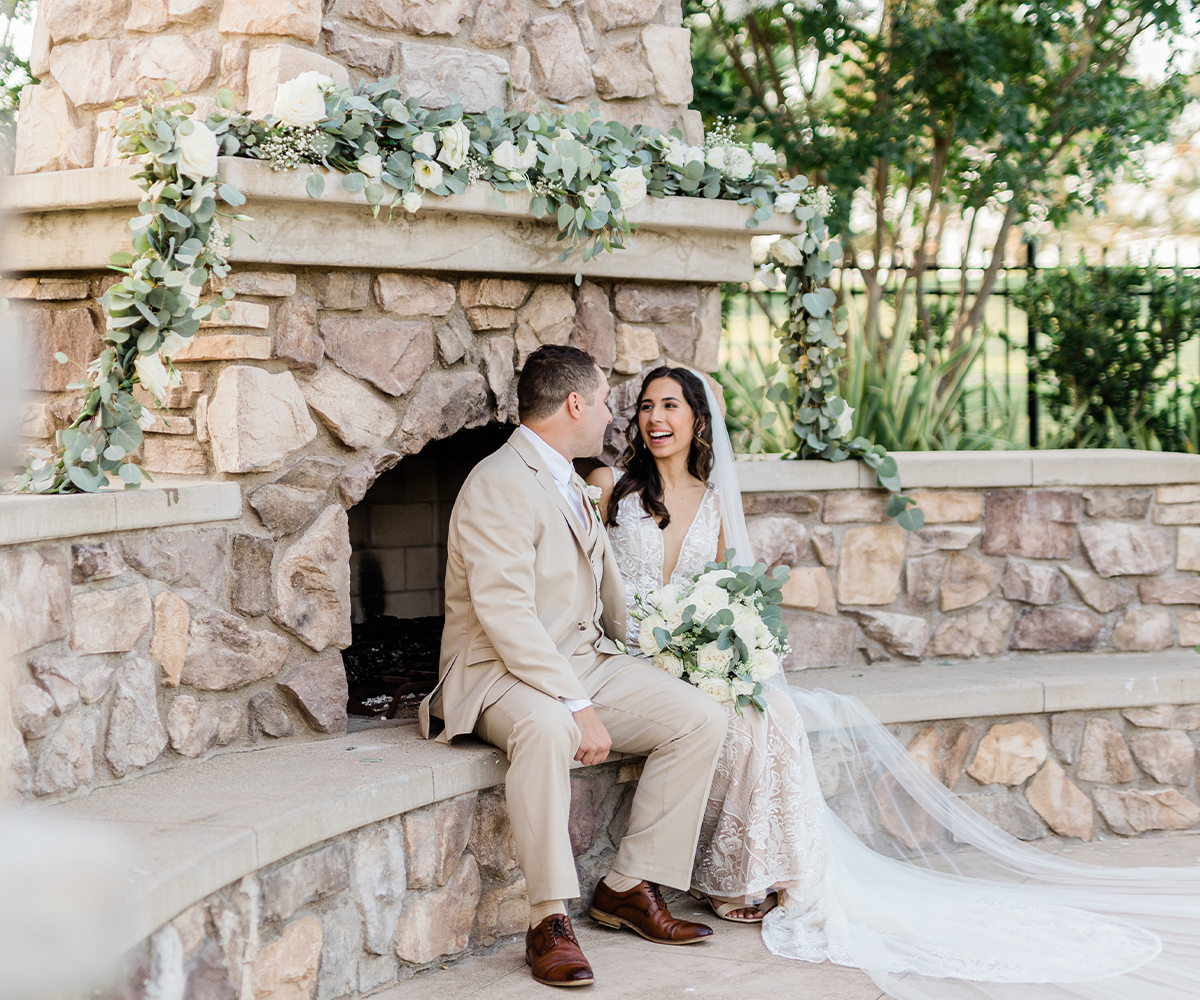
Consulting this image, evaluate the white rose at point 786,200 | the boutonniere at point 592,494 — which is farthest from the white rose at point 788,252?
the boutonniere at point 592,494

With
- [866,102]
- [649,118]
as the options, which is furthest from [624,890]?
[866,102]

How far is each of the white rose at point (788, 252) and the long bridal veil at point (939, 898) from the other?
730 millimetres

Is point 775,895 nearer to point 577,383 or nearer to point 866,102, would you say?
point 577,383

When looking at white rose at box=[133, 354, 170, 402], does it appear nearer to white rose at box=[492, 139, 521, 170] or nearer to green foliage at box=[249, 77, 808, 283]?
green foliage at box=[249, 77, 808, 283]

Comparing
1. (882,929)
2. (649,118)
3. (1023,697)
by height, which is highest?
(649,118)

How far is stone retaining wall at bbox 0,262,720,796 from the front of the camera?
2.94 meters

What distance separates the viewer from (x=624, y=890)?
363 cm

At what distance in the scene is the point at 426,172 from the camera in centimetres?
359

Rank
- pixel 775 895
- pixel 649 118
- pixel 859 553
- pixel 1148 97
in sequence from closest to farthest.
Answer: pixel 775 895, pixel 649 118, pixel 859 553, pixel 1148 97

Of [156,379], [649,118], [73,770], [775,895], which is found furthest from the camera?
[649,118]

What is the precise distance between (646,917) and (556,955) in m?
0.42

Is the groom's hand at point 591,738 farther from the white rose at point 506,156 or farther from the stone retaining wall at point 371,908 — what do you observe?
the white rose at point 506,156

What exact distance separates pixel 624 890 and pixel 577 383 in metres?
1.46

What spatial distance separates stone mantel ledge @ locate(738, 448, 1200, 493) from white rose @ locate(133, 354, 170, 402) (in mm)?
2121
